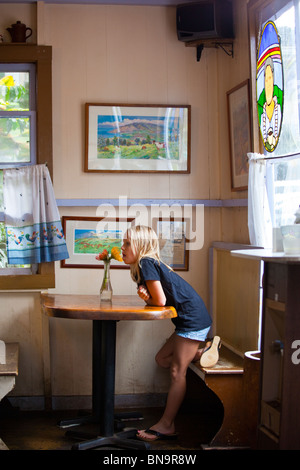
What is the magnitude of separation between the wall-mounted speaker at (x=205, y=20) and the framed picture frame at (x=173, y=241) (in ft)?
4.65

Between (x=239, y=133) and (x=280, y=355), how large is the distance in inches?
76.1

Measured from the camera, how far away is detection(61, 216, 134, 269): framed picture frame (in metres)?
4.68

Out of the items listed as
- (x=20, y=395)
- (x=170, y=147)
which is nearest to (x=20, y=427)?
(x=20, y=395)

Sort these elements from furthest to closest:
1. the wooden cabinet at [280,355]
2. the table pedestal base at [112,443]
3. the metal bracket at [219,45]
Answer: the metal bracket at [219,45] → the table pedestal base at [112,443] → the wooden cabinet at [280,355]

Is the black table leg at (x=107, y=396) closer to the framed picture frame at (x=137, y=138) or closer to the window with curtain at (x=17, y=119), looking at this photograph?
the window with curtain at (x=17, y=119)

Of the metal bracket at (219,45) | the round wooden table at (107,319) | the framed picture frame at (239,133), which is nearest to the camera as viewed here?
the round wooden table at (107,319)

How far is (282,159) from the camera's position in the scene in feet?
12.2

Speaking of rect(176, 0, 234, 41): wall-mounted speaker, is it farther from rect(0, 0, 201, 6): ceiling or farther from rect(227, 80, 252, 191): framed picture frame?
rect(227, 80, 252, 191): framed picture frame

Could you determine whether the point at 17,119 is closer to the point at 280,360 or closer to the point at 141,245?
the point at 141,245

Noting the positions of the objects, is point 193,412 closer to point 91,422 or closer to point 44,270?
point 91,422

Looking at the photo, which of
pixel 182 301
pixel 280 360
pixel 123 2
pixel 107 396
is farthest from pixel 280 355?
pixel 123 2

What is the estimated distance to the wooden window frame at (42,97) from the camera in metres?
4.59

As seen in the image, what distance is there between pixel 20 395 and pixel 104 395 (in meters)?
1.18

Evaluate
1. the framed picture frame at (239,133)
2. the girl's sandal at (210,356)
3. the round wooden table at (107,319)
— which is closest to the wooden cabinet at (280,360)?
the round wooden table at (107,319)
